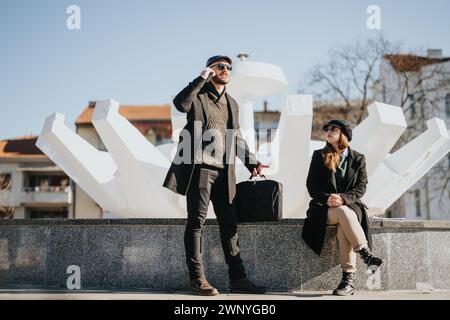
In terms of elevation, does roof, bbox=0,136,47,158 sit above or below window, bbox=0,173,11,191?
above

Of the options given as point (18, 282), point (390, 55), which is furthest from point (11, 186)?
point (18, 282)

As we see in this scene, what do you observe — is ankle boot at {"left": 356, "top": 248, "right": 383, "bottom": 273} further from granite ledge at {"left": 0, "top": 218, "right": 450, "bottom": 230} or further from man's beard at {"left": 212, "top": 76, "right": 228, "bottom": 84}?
man's beard at {"left": 212, "top": 76, "right": 228, "bottom": 84}

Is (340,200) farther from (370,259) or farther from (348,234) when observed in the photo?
(370,259)

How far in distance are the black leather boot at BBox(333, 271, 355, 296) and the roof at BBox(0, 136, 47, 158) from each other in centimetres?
3897

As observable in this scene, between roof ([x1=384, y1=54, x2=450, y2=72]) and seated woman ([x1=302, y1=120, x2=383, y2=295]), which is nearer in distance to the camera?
seated woman ([x1=302, y1=120, x2=383, y2=295])

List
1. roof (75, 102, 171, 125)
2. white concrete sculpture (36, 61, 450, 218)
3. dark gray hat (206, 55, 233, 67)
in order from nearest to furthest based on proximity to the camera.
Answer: dark gray hat (206, 55, 233, 67)
white concrete sculpture (36, 61, 450, 218)
roof (75, 102, 171, 125)

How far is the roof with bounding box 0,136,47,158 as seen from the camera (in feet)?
134

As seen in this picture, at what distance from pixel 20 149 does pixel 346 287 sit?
135ft

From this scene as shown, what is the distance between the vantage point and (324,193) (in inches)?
185

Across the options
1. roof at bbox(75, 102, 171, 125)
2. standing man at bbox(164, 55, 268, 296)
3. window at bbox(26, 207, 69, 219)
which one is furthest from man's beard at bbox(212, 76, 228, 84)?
roof at bbox(75, 102, 171, 125)

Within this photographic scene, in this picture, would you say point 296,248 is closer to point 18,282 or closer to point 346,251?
point 346,251

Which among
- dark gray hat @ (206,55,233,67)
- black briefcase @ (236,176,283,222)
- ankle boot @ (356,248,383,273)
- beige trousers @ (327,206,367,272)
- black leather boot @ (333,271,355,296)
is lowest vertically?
black leather boot @ (333,271,355,296)

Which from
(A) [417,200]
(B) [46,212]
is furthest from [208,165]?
(B) [46,212]
